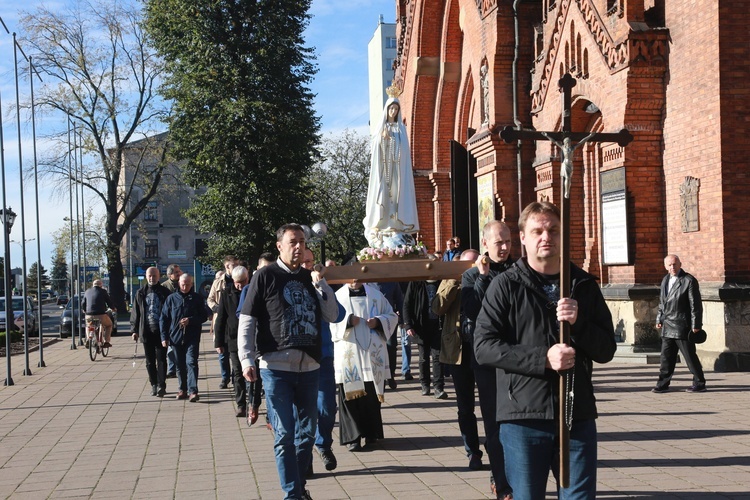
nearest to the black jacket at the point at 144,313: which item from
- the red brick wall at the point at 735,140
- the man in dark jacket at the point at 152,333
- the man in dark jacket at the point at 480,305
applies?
the man in dark jacket at the point at 152,333

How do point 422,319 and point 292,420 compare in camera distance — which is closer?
point 292,420

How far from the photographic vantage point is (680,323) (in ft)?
40.3

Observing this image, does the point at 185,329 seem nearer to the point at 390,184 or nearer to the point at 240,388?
the point at 240,388

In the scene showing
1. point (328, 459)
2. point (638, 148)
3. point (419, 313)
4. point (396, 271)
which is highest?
point (638, 148)

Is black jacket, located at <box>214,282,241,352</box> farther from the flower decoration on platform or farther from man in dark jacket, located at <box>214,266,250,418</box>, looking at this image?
the flower decoration on platform

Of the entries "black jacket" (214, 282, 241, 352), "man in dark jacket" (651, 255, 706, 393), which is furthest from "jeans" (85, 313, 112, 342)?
"man in dark jacket" (651, 255, 706, 393)

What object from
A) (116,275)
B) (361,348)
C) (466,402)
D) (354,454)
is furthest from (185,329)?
(116,275)

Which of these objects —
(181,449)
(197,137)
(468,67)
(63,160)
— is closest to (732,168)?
(181,449)

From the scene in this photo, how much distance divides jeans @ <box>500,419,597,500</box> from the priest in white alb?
4736 mm

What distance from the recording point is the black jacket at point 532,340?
4316 mm

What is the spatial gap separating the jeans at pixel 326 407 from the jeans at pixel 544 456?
4.01 m

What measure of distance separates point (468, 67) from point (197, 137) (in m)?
8.91

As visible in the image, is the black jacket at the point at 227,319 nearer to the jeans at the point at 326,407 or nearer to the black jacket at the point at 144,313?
the black jacket at the point at 144,313

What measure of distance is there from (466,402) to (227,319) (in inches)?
214
